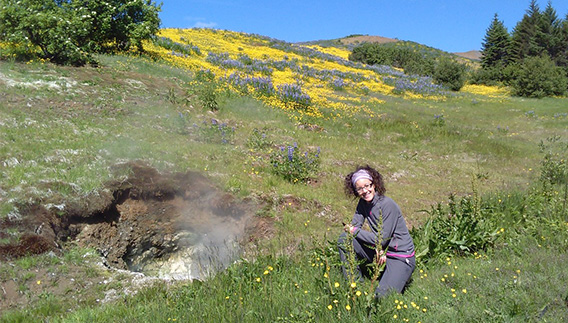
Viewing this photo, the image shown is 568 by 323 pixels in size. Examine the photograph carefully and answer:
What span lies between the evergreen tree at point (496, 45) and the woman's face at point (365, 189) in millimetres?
44859

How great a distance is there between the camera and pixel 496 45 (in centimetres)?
4297

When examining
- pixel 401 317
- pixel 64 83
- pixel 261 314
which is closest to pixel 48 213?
pixel 261 314

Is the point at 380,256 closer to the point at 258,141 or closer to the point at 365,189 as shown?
the point at 365,189

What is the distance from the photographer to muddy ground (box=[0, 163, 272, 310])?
5.11m

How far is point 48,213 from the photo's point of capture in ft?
19.3

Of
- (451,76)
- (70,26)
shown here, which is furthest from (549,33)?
(70,26)

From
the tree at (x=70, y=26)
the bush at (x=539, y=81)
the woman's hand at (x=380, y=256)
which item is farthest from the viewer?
the bush at (x=539, y=81)

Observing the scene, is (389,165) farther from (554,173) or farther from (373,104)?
(373,104)

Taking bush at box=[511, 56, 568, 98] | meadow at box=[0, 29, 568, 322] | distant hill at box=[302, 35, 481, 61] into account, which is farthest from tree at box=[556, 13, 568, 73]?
meadow at box=[0, 29, 568, 322]

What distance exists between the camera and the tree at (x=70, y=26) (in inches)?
450

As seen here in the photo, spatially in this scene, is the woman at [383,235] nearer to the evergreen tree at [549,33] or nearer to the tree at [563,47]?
the evergreen tree at [549,33]

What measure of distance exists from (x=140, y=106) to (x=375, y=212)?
28.8ft

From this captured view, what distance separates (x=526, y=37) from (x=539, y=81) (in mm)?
19960

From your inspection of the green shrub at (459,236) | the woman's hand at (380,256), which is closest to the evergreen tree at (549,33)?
the green shrub at (459,236)
